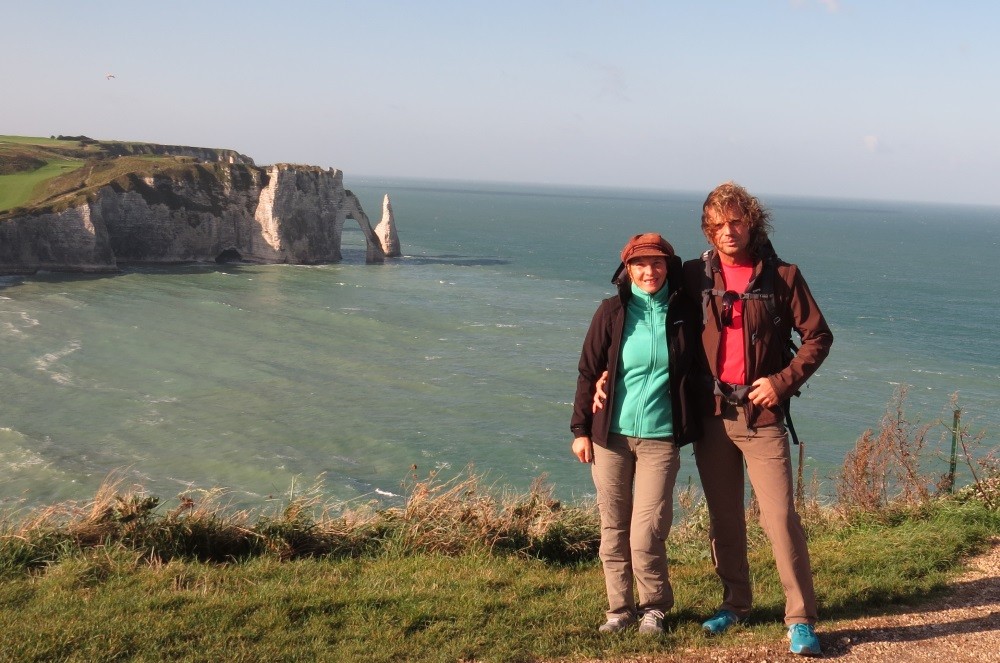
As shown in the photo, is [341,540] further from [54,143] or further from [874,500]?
[54,143]

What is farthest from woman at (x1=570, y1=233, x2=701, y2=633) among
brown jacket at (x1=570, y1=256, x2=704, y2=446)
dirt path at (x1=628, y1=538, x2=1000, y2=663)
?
dirt path at (x1=628, y1=538, x2=1000, y2=663)

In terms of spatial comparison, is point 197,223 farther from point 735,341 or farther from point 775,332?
point 775,332

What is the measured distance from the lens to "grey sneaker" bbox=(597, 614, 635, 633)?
454 cm

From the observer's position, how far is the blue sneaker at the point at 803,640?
4.25 meters

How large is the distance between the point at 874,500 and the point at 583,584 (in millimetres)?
3104

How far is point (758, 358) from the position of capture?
4.38 meters

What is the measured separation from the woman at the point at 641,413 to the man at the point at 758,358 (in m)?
0.14

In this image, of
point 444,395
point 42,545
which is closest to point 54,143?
point 444,395

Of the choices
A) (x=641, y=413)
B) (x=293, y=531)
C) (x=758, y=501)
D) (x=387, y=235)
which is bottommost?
(x=387, y=235)

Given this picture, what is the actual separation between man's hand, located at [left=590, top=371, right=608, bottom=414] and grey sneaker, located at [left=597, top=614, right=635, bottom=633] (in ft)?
3.59

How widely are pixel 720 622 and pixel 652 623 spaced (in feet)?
1.28

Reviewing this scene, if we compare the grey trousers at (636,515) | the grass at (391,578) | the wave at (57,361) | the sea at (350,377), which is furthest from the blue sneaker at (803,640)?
the wave at (57,361)

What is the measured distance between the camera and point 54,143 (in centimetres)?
8050

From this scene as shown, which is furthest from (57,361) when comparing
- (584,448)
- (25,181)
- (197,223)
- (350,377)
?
(25,181)
